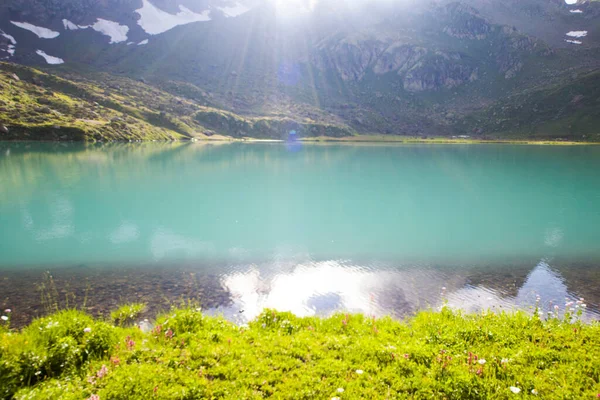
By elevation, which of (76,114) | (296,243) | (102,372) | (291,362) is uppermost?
(76,114)

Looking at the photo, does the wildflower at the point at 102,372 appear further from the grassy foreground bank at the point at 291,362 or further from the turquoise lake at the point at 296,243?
the turquoise lake at the point at 296,243

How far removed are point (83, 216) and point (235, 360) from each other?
28.1 metres

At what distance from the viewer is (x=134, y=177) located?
52.2 metres

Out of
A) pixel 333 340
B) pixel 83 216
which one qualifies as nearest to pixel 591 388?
pixel 333 340

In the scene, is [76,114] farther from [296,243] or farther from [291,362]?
[291,362]

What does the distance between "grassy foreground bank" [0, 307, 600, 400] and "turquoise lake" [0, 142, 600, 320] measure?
444 cm

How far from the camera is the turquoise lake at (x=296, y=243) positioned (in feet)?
49.9

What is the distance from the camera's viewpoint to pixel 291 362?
7.93 meters

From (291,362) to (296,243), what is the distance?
1573 centimetres

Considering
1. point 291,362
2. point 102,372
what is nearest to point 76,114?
point 102,372

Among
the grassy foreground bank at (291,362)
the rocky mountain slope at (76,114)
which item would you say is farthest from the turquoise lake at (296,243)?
the rocky mountain slope at (76,114)

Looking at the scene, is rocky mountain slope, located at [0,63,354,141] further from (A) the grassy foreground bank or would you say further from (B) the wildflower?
(B) the wildflower

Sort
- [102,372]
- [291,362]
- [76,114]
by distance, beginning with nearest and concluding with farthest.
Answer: [102,372] → [291,362] → [76,114]

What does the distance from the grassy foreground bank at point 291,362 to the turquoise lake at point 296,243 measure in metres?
4.44
